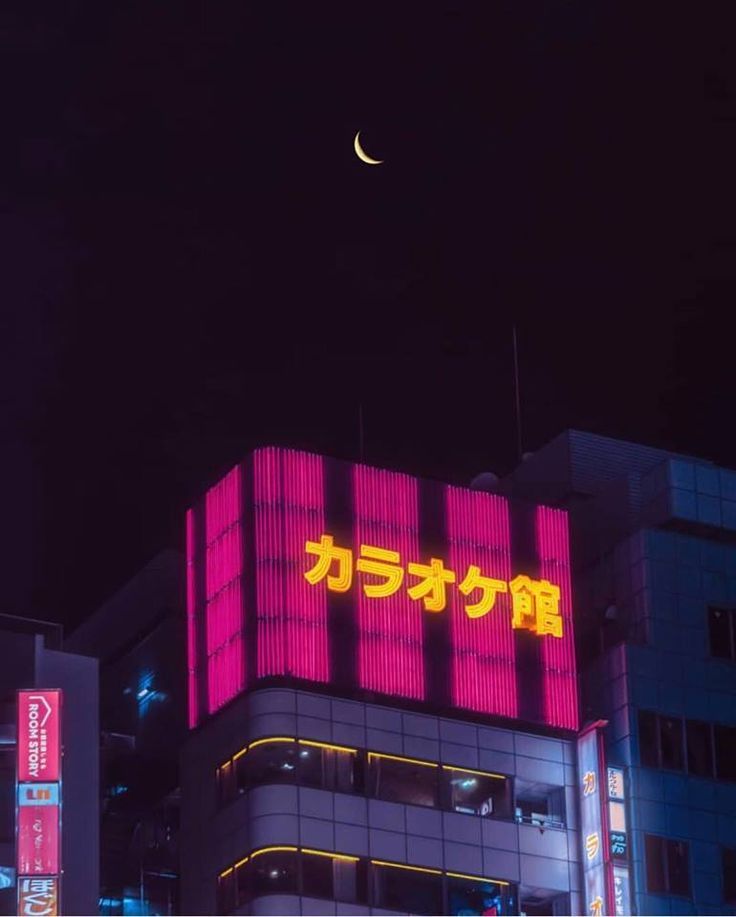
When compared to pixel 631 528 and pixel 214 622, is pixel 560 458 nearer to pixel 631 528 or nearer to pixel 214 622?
pixel 631 528

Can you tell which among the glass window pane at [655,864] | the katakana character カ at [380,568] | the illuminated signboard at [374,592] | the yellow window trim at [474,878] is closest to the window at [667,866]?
the glass window pane at [655,864]

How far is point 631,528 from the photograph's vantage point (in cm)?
9419

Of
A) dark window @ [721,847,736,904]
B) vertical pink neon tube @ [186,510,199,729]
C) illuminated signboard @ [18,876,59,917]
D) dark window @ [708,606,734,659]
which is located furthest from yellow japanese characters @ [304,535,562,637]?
illuminated signboard @ [18,876,59,917]

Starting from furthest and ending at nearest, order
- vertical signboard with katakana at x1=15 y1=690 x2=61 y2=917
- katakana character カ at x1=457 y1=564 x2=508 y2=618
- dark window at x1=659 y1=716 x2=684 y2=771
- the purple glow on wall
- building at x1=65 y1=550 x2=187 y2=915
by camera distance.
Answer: building at x1=65 y1=550 x2=187 y2=915
katakana character カ at x1=457 y1=564 x2=508 y2=618
dark window at x1=659 y1=716 x2=684 y2=771
the purple glow on wall
vertical signboard with katakana at x1=15 y1=690 x2=61 y2=917

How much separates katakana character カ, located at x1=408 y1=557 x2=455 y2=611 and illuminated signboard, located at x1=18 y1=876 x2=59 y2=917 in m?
18.5

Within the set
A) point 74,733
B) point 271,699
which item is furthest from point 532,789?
point 74,733

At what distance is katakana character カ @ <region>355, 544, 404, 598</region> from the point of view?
87.8m

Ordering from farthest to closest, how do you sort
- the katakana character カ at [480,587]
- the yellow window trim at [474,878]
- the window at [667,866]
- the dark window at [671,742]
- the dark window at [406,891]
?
the katakana character カ at [480,587], the dark window at [671,742], the window at [667,866], the yellow window trim at [474,878], the dark window at [406,891]

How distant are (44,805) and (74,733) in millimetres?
5948

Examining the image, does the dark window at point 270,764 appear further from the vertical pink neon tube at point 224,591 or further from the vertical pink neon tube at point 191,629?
the vertical pink neon tube at point 191,629

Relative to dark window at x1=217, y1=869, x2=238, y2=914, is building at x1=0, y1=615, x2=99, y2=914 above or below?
above

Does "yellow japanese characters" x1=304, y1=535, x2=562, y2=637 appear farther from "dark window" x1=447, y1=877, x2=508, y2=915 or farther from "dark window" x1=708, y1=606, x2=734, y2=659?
"dark window" x1=447, y1=877, x2=508, y2=915

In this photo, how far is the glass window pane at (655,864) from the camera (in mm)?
85625

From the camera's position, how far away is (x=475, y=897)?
8481 centimetres
